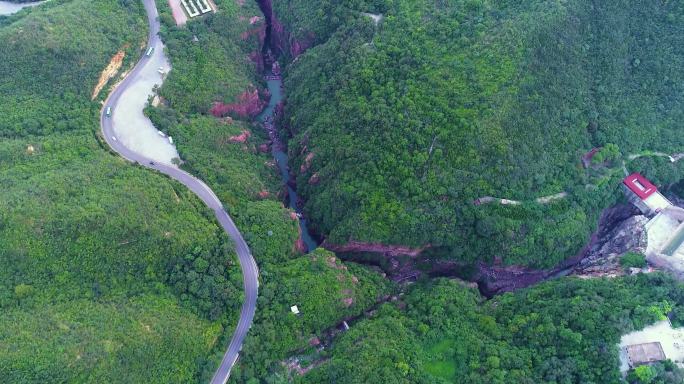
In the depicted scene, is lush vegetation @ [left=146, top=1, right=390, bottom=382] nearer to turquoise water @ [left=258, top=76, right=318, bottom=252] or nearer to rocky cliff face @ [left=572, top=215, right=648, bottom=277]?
turquoise water @ [left=258, top=76, right=318, bottom=252]

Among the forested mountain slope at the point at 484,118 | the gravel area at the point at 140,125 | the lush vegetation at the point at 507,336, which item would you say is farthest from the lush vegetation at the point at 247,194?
the forested mountain slope at the point at 484,118

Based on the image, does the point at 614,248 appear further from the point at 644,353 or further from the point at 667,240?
the point at 644,353

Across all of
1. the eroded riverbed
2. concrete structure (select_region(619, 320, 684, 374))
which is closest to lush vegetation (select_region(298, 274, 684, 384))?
concrete structure (select_region(619, 320, 684, 374))

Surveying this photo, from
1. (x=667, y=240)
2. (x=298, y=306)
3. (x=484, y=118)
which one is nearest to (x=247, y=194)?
(x=298, y=306)

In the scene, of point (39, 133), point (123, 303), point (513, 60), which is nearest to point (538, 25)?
point (513, 60)

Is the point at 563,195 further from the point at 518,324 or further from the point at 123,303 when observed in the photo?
the point at 123,303

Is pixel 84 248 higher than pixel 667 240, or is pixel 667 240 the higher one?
pixel 84 248
